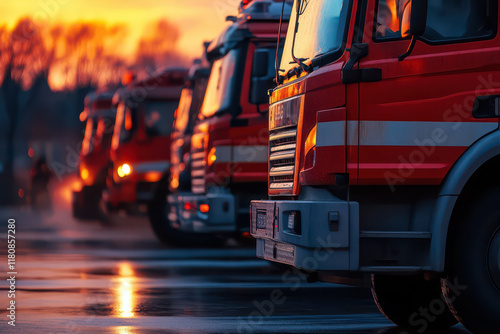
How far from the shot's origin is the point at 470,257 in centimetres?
764

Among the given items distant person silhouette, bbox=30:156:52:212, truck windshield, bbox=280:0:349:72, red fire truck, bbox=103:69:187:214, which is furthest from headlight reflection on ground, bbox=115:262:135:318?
distant person silhouette, bbox=30:156:52:212

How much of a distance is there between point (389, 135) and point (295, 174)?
0.96 m

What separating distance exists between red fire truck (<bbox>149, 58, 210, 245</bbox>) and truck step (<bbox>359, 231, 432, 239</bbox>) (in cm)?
851

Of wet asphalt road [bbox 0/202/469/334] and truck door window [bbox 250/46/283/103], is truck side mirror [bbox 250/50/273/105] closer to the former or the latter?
truck door window [bbox 250/46/283/103]

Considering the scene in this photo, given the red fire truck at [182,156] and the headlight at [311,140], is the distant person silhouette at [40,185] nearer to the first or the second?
the red fire truck at [182,156]

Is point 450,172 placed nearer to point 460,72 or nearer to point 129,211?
point 460,72

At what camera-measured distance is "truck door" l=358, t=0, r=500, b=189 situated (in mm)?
7672

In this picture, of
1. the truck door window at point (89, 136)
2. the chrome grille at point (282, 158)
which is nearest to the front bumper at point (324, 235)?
the chrome grille at point (282, 158)

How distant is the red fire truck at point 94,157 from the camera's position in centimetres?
2606

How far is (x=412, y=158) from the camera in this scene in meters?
7.73

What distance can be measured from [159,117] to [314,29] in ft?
40.0

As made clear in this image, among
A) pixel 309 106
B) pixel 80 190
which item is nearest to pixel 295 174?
pixel 309 106

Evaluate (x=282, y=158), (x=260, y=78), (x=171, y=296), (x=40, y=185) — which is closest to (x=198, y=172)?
(x=260, y=78)

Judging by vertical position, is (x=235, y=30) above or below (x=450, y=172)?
above
